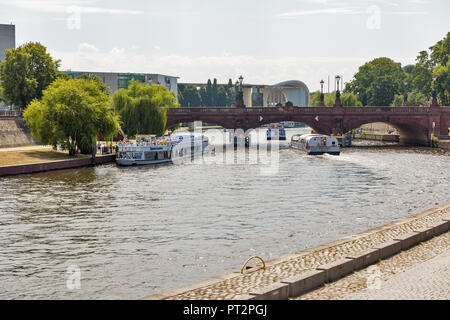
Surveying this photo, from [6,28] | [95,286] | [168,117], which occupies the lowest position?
[95,286]

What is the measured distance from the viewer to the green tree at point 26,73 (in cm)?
10219

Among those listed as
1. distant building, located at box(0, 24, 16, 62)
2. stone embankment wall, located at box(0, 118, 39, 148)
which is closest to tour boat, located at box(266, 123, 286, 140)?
stone embankment wall, located at box(0, 118, 39, 148)

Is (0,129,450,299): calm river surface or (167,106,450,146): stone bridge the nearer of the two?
(0,129,450,299): calm river surface

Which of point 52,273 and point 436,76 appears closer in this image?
point 52,273

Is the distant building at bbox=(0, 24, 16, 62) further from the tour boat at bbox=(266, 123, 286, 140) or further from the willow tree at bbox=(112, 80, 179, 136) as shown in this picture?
the willow tree at bbox=(112, 80, 179, 136)

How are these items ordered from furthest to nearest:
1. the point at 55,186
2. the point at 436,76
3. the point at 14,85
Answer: the point at 436,76
the point at 14,85
the point at 55,186

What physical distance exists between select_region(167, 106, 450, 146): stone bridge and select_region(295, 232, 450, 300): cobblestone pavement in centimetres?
9962

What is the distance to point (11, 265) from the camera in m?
27.7

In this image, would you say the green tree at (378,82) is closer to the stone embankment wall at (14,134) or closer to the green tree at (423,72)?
the green tree at (423,72)

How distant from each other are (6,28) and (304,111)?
87396 mm

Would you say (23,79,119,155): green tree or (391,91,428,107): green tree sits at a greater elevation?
(391,91,428,107): green tree

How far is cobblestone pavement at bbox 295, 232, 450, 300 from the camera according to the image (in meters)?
18.5

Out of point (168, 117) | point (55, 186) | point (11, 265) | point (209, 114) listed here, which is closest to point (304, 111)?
point (209, 114)

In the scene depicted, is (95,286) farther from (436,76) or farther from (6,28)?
(6,28)
